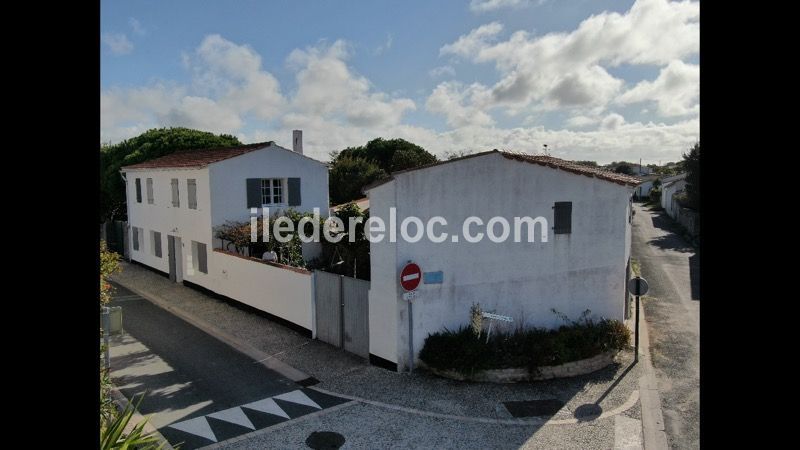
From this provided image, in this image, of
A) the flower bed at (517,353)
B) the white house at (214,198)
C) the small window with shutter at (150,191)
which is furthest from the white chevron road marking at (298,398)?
the small window with shutter at (150,191)

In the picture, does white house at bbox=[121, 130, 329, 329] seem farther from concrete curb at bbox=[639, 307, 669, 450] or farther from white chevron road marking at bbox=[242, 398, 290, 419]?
concrete curb at bbox=[639, 307, 669, 450]

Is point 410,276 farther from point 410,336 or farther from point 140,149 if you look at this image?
Answer: point 140,149

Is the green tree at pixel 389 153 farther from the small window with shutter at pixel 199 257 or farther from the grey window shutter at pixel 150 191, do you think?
the small window with shutter at pixel 199 257

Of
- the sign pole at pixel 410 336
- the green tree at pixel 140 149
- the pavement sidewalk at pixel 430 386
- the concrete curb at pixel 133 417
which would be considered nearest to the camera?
the concrete curb at pixel 133 417

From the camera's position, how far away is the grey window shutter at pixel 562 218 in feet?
41.9

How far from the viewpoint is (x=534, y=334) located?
12.1 meters

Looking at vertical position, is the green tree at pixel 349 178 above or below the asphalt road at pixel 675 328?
above

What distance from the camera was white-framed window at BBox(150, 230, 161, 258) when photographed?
2317cm

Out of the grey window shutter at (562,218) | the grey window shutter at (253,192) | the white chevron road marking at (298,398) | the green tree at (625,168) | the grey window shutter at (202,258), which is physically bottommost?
the white chevron road marking at (298,398)

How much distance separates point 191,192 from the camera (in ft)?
66.0

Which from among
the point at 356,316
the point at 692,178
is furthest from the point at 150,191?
the point at 692,178

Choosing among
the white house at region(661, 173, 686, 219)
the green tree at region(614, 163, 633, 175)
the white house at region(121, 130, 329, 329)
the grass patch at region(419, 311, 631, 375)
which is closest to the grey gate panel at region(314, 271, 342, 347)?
the grass patch at region(419, 311, 631, 375)

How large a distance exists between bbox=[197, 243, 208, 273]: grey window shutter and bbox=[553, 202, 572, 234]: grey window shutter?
38.8 feet
